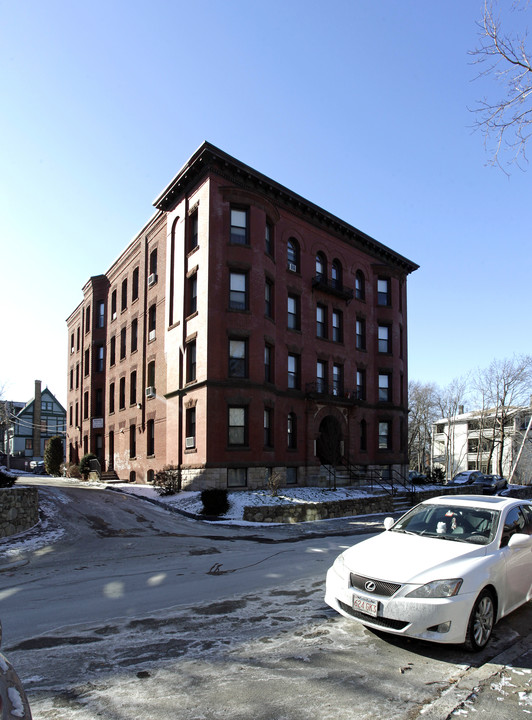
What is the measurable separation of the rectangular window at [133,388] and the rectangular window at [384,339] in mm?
15465

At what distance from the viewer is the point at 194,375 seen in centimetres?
2383

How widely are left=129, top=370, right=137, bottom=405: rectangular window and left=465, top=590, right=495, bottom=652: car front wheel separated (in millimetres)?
27462

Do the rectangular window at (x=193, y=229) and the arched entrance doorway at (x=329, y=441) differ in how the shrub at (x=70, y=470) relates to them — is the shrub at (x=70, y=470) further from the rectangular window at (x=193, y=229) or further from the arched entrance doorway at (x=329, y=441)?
the rectangular window at (x=193, y=229)

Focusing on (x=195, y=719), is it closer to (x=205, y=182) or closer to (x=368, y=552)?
(x=368, y=552)

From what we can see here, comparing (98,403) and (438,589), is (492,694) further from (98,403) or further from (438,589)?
(98,403)

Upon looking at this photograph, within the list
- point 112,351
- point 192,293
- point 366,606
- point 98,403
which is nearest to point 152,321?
point 192,293

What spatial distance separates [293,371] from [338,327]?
5027 millimetres

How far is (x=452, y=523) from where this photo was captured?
6.18 metres

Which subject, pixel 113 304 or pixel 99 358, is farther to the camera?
pixel 99 358

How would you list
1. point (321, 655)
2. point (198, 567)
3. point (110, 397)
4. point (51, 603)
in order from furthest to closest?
1. point (110, 397)
2. point (198, 567)
3. point (51, 603)
4. point (321, 655)

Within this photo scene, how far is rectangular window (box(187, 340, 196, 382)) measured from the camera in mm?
23906

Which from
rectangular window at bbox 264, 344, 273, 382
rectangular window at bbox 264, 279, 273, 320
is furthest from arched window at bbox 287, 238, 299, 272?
rectangular window at bbox 264, 344, 273, 382

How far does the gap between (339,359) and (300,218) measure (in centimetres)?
815

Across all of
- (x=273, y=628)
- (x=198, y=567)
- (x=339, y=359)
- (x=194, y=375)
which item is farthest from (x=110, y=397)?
(x=273, y=628)
